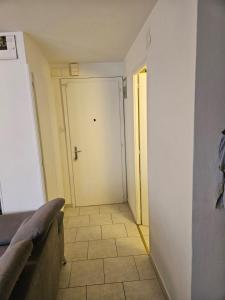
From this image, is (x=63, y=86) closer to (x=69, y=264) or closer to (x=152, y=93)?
(x=152, y=93)

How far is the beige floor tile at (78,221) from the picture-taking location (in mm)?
3100

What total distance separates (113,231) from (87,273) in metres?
0.80

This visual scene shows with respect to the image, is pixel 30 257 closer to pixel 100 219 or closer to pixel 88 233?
pixel 88 233

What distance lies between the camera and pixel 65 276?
6.88 feet

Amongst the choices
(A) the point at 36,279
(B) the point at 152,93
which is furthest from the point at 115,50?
(A) the point at 36,279

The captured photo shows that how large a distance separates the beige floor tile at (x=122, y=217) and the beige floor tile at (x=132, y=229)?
3.5 inches

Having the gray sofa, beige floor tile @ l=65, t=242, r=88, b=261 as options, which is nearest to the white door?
beige floor tile @ l=65, t=242, r=88, b=261

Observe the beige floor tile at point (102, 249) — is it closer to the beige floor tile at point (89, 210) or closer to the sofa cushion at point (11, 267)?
the beige floor tile at point (89, 210)

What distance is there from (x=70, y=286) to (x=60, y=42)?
247 centimetres

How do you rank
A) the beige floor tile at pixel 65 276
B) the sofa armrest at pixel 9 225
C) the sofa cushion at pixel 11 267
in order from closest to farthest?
the sofa cushion at pixel 11 267, the sofa armrest at pixel 9 225, the beige floor tile at pixel 65 276

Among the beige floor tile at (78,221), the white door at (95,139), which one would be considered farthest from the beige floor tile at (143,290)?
the white door at (95,139)

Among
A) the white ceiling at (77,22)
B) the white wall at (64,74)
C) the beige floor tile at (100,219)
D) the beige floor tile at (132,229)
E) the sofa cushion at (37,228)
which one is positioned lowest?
the beige floor tile at (132,229)

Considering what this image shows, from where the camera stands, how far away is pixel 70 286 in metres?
1.97

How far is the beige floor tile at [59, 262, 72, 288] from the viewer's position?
6.56ft
